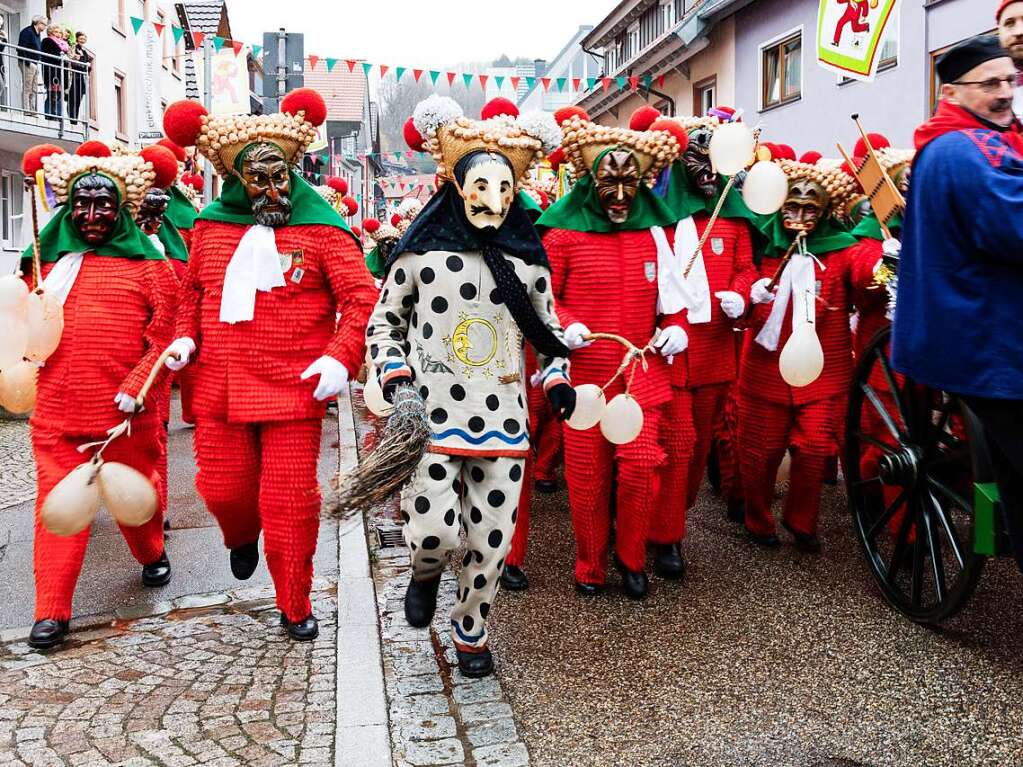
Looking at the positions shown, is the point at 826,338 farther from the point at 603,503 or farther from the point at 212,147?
the point at 212,147

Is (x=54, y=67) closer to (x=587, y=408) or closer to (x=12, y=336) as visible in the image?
(x=12, y=336)

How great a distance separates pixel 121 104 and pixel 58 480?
2607 cm

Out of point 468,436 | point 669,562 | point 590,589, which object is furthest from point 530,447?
point 669,562

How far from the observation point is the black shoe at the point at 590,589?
4.85 metres

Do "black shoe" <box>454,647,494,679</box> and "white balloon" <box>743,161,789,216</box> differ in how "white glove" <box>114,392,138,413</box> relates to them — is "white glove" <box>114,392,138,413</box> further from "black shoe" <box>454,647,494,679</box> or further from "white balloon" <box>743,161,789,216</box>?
"white balloon" <box>743,161,789,216</box>

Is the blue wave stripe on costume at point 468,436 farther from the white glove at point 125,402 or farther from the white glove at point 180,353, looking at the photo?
the white glove at point 125,402

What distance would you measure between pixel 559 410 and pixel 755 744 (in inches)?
53.3

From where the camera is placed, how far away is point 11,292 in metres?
4.28

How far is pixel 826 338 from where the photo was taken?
17.6ft

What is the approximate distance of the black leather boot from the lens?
5219mm

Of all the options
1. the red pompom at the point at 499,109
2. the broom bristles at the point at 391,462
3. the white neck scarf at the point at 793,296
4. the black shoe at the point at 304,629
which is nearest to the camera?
the broom bristles at the point at 391,462

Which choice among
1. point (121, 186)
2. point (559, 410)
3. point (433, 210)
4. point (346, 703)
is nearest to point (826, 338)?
point (559, 410)

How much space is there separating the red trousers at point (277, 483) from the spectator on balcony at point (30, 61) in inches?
675

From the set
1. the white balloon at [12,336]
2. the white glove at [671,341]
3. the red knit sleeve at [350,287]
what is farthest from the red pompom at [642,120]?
the white balloon at [12,336]
